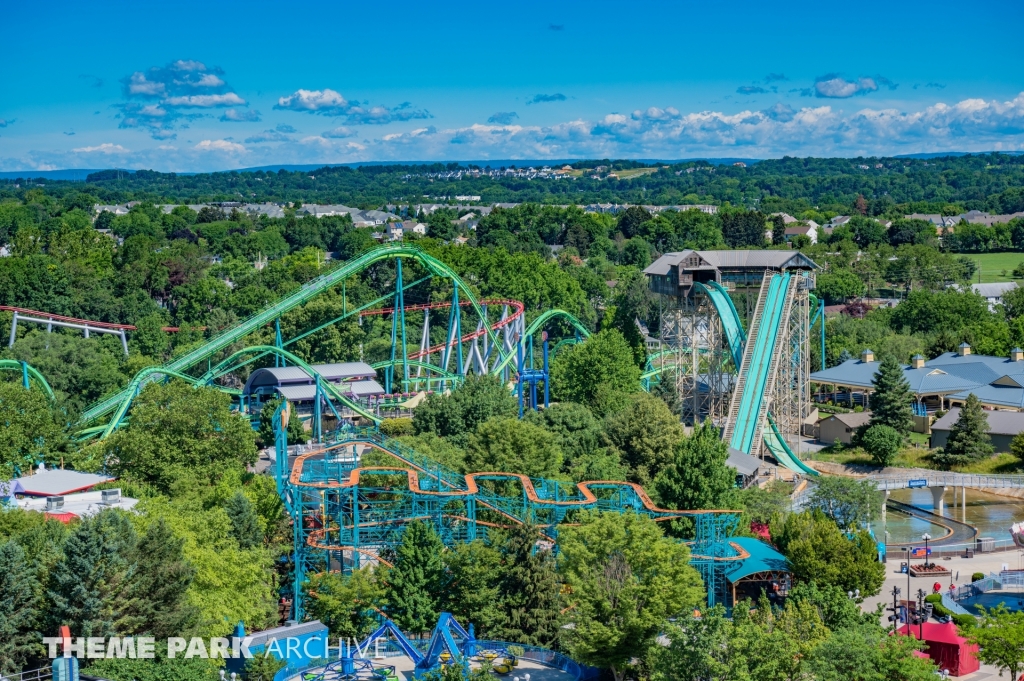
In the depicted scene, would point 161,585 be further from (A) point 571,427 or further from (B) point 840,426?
(B) point 840,426

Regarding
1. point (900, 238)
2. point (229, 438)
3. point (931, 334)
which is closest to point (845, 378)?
point (931, 334)

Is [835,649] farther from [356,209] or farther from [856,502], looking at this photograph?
[356,209]

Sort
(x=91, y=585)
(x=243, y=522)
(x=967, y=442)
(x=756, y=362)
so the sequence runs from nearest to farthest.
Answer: (x=91, y=585), (x=243, y=522), (x=967, y=442), (x=756, y=362)

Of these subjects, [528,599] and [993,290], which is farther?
[993,290]

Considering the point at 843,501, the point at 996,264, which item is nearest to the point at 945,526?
the point at 843,501

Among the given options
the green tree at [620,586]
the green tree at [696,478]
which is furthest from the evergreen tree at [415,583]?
the green tree at [696,478]

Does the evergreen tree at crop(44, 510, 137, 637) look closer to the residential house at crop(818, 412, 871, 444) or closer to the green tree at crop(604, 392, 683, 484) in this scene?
the green tree at crop(604, 392, 683, 484)

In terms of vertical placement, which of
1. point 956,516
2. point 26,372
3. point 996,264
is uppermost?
point 26,372
